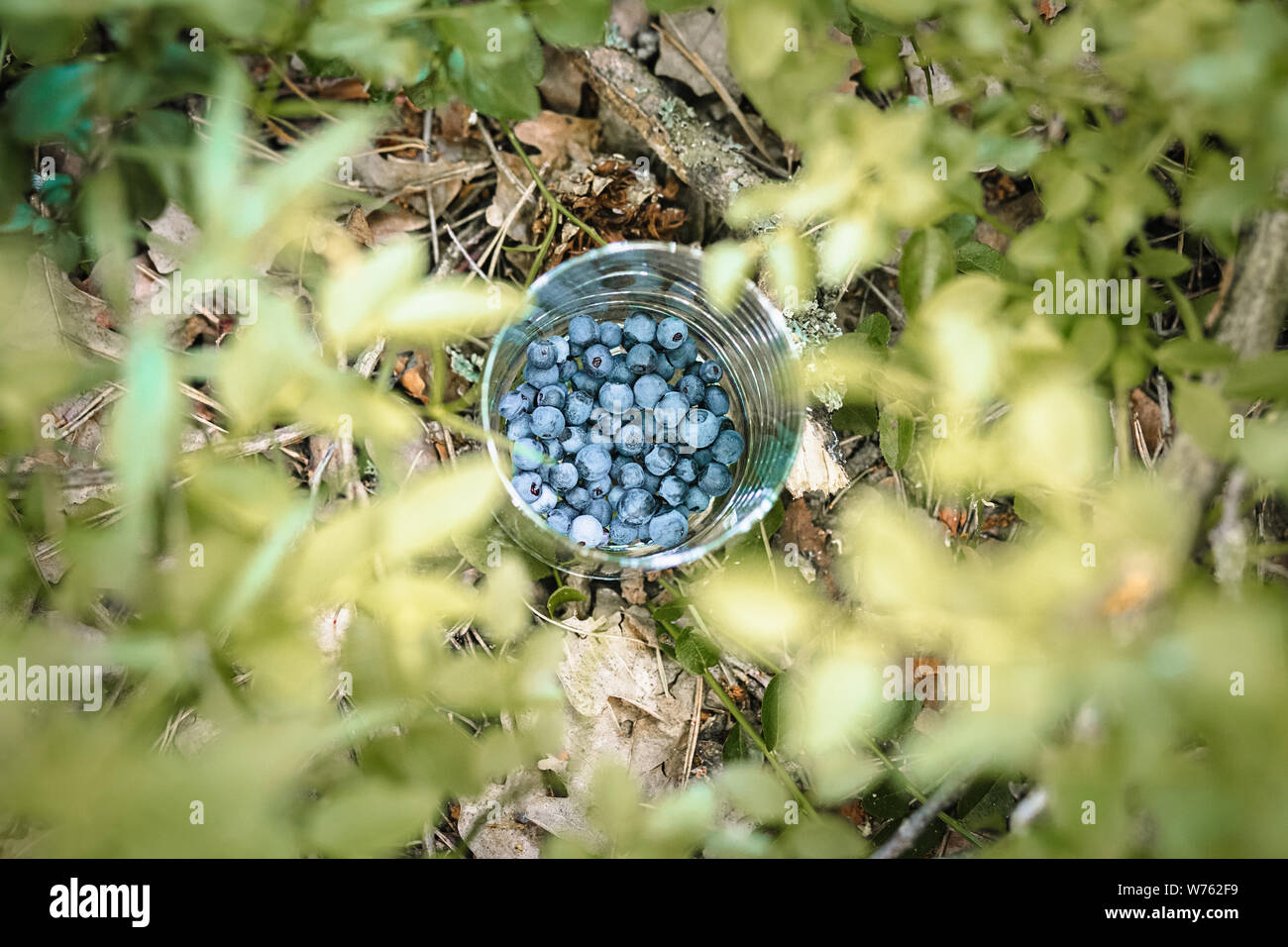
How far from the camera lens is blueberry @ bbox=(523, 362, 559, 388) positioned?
1.64 m

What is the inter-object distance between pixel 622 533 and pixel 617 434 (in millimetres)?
186

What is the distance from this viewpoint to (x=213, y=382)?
1.64 metres

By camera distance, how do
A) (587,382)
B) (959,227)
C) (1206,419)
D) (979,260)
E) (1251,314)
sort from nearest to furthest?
1. (1206,419)
2. (1251,314)
3. (959,227)
4. (979,260)
5. (587,382)

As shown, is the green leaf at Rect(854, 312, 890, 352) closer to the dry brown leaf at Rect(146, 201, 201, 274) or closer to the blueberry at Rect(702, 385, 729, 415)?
the blueberry at Rect(702, 385, 729, 415)

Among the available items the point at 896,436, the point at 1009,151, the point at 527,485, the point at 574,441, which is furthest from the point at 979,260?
the point at 527,485

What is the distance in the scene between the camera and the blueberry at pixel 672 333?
1.64 meters

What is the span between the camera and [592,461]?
1600 millimetres

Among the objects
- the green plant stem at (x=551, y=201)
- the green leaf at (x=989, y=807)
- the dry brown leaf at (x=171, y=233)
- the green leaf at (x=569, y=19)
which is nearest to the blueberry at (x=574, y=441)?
the green plant stem at (x=551, y=201)

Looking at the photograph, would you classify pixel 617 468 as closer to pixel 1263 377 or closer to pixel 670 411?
pixel 670 411

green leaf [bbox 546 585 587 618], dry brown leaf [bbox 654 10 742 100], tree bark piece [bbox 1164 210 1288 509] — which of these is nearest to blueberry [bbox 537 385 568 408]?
green leaf [bbox 546 585 587 618]

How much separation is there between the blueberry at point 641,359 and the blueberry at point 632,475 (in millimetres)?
182
